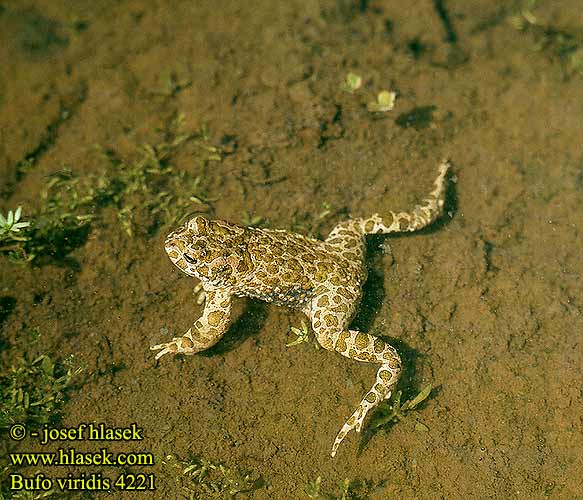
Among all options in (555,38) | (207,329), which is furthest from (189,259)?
(555,38)

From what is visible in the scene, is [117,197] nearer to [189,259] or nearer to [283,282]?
[189,259]

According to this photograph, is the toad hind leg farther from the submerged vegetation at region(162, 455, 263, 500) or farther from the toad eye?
the toad eye

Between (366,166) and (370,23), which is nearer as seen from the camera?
(366,166)

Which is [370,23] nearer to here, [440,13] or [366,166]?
[440,13]

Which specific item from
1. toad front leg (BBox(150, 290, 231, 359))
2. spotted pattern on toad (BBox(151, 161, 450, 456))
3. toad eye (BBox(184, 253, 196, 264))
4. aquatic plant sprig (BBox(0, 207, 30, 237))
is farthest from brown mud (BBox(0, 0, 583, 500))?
toad eye (BBox(184, 253, 196, 264))

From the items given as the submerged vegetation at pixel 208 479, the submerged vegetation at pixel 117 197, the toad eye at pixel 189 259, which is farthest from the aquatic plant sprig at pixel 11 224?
the submerged vegetation at pixel 208 479

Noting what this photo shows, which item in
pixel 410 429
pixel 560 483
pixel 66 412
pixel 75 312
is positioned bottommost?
pixel 560 483

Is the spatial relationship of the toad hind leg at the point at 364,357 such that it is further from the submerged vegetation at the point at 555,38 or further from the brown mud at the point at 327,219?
the submerged vegetation at the point at 555,38

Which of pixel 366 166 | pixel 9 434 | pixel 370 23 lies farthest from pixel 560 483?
pixel 370 23
